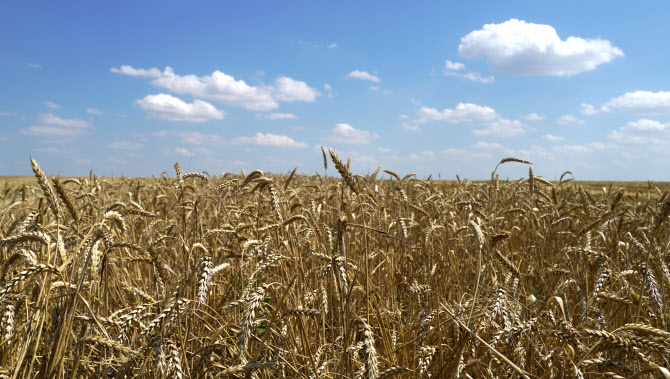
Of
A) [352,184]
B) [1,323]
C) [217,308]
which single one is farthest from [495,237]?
[1,323]

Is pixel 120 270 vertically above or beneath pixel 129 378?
above

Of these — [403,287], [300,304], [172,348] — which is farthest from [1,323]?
[403,287]

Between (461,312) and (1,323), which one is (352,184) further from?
(1,323)

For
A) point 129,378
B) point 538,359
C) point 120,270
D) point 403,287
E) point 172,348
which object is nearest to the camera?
point 172,348

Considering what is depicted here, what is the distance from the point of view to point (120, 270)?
138 inches

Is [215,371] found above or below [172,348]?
below

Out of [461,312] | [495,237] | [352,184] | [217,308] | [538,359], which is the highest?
[352,184]

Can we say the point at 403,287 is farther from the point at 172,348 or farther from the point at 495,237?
the point at 172,348

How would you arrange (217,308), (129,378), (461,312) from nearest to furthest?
(461,312), (129,378), (217,308)

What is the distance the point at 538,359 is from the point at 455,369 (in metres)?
1.07

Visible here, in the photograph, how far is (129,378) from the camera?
220 centimetres

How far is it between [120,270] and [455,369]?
9.45 ft

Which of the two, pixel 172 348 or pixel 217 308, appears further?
pixel 217 308

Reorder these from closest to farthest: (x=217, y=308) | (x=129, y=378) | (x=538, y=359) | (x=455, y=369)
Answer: (x=455, y=369) → (x=129, y=378) → (x=538, y=359) → (x=217, y=308)
